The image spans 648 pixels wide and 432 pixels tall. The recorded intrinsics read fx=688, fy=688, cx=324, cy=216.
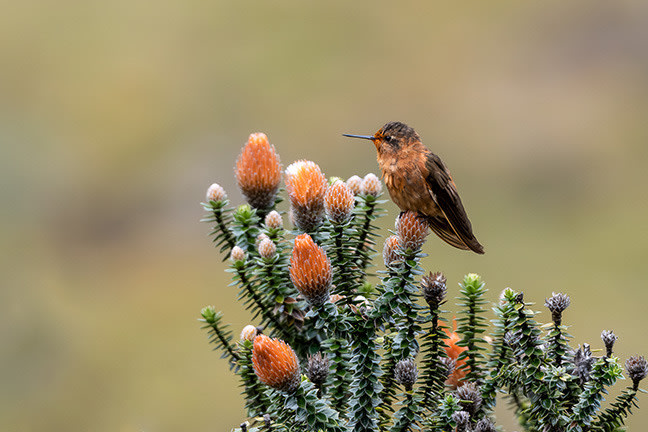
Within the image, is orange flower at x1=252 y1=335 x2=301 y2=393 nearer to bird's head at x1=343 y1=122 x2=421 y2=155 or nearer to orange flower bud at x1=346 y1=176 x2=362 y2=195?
orange flower bud at x1=346 y1=176 x2=362 y2=195

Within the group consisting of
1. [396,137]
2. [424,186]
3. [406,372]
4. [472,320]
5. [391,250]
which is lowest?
[406,372]

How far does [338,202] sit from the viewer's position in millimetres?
1578

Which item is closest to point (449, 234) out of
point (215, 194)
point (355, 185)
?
point (355, 185)

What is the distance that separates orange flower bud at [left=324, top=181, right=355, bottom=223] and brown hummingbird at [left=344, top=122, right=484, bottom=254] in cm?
26

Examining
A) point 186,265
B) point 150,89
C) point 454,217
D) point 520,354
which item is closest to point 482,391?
point 520,354

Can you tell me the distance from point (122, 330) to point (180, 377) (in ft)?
3.23

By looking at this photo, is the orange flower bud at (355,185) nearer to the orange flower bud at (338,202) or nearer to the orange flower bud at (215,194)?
the orange flower bud at (338,202)

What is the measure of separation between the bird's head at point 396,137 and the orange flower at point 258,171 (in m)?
0.28

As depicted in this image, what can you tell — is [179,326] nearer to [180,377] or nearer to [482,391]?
[180,377]

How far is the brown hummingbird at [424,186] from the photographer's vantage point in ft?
5.74

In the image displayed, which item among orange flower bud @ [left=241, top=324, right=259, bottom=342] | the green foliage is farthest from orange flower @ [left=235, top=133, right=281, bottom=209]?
the green foliage

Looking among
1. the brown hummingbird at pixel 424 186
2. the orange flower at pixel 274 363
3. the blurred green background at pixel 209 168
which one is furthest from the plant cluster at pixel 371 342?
the blurred green background at pixel 209 168

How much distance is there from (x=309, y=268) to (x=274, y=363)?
22cm

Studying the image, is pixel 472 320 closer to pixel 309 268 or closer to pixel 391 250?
pixel 391 250
